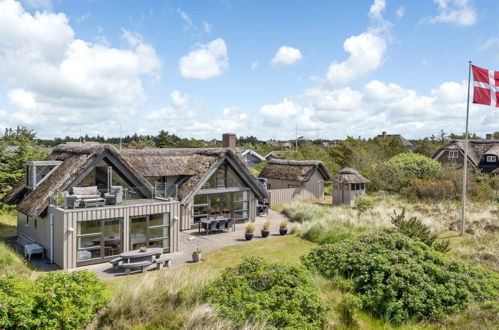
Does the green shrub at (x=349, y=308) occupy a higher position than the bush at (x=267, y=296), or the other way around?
the bush at (x=267, y=296)

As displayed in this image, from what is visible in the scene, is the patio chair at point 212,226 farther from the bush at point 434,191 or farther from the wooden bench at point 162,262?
the bush at point 434,191

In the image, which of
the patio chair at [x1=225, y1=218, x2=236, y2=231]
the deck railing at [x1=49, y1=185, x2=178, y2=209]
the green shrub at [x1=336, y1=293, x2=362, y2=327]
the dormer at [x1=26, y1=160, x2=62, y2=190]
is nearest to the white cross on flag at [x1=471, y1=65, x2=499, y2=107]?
the patio chair at [x1=225, y1=218, x2=236, y2=231]

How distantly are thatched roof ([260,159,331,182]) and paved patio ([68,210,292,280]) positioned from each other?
863 cm

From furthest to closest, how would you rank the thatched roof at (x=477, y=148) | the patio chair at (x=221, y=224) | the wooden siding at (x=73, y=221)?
the thatched roof at (x=477, y=148) → the patio chair at (x=221, y=224) → the wooden siding at (x=73, y=221)

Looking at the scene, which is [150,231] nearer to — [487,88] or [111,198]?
[111,198]

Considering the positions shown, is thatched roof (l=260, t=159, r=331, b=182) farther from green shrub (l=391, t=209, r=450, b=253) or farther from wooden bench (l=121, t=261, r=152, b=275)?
wooden bench (l=121, t=261, r=152, b=275)

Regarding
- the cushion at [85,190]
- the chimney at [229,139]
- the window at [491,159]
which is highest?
the chimney at [229,139]

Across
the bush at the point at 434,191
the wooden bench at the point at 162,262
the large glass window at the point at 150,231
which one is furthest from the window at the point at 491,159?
the wooden bench at the point at 162,262

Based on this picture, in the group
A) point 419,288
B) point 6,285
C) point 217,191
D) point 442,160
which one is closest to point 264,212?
point 217,191

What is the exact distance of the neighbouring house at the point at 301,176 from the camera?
31.0 meters

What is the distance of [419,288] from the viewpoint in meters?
9.05

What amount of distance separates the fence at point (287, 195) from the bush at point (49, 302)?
22.3 m

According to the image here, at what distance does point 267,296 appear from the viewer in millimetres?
7656

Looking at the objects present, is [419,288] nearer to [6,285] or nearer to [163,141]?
[6,285]
